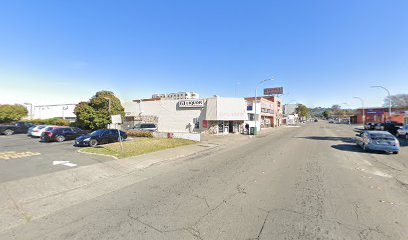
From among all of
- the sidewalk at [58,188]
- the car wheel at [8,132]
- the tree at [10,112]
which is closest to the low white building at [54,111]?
Result: the tree at [10,112]

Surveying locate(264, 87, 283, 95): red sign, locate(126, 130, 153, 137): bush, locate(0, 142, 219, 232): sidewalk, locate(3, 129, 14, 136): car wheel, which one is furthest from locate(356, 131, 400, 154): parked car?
locate(264, 87, 283, 95): red sign

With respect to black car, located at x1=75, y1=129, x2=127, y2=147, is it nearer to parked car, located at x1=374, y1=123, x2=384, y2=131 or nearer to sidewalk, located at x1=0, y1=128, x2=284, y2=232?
sidewalk, located at x1=0, y1=128, x2=284, y2=232

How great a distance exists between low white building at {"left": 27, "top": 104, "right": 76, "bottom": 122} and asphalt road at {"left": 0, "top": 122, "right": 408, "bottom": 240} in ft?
166

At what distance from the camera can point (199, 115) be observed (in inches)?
1118

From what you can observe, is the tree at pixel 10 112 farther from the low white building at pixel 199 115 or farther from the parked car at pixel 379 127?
the parked car at pixel 379 127

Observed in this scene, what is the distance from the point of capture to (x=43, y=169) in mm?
8836

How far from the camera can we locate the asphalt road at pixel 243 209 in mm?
3811

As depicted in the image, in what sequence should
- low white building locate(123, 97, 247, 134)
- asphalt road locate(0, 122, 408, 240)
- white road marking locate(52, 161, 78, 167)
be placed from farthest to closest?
low white building locate(123, 97, 247, 134), white road marking locate(52, 161, 78, 167), asphalt road locate(0, 122, 408, 240)

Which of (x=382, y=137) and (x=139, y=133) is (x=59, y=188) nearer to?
(x=139, y=133)

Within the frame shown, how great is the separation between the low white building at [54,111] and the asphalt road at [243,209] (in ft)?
166

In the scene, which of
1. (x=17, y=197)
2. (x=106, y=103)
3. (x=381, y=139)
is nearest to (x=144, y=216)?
(x=17, y=197)

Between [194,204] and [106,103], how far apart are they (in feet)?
88.0

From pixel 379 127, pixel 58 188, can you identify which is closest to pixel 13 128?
pixel 58 188

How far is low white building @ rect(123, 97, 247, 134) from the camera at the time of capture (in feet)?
89.9
